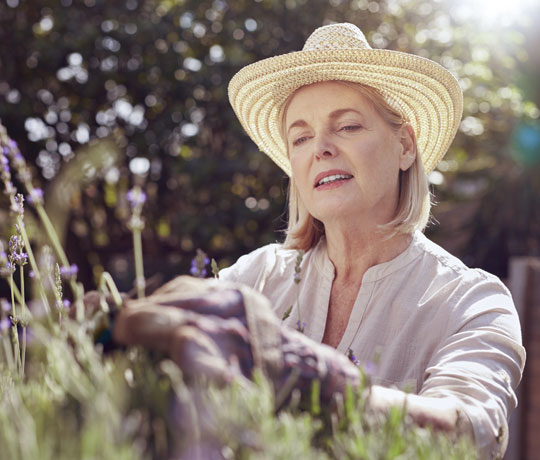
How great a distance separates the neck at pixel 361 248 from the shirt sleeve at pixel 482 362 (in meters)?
0.40

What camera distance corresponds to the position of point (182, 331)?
2.68 ft

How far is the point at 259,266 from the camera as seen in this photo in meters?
2.81

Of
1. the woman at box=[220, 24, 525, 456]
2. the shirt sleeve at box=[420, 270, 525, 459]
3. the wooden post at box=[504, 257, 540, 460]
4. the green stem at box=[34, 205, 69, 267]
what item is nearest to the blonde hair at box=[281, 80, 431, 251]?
the woman at box=[220, 24, 525, 456]

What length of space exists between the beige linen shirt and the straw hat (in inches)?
23.7

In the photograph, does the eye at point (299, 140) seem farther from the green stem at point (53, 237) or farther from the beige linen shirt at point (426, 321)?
the green stem at point (53, 237)

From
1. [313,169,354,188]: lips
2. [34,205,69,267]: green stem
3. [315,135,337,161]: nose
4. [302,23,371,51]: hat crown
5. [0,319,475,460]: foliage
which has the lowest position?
[0,319,475,460]: foliage

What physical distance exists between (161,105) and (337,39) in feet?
12.7

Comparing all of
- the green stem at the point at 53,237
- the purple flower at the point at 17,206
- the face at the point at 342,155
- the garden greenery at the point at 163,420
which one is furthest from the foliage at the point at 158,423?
the face at the point at 342,155

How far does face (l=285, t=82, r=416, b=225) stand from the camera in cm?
244

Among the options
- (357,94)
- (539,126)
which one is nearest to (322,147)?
(357,94)

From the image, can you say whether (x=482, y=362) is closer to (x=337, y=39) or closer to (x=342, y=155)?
(x=342, y=155)

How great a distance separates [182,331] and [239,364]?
11 centimetres

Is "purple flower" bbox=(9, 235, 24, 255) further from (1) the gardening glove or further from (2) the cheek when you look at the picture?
(2) the cheek

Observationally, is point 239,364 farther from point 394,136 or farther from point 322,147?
point 394,136
